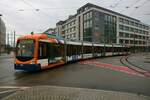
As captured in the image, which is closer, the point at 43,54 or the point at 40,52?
the point at 40,52

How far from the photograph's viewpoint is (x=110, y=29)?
80312mm

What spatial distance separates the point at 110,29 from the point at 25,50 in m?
67.7

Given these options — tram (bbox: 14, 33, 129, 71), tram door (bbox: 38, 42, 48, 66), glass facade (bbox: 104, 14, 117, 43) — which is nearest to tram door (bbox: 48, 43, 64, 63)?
tram (bbox: 14, 33, 129, 71)

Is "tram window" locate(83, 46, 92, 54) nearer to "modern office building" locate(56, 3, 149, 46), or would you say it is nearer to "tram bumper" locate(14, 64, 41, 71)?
"tram bumper" locate(14, 64, 41, 71)

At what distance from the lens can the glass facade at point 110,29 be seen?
77.3 m

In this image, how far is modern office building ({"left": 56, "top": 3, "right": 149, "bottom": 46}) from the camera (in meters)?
73.0

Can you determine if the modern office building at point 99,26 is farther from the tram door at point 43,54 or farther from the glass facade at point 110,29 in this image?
the tram door at point 43,54

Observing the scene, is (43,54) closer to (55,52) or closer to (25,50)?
(25,50)

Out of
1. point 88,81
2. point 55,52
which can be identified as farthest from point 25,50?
point 88,81

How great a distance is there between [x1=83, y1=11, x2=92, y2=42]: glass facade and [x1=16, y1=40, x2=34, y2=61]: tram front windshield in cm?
5843

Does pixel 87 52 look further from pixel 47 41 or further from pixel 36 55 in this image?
Result: pixel 36 55

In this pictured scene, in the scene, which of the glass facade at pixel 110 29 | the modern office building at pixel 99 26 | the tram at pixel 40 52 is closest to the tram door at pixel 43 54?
the tram at pixel 40 52

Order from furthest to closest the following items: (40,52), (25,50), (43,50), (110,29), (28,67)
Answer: (110,29), (43,50), (40,52), (25,50), (28,67)

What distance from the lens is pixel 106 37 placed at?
7775 cm
